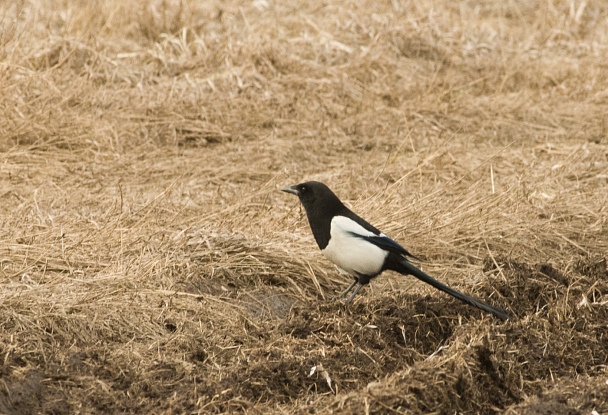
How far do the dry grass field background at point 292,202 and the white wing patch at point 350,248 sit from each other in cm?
20

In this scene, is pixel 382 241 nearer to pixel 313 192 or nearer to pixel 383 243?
pixel 383 243

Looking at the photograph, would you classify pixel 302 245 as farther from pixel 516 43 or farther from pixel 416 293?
pixel 516 43

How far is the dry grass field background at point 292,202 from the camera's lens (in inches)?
171

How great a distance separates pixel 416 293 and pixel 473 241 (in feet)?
3.70

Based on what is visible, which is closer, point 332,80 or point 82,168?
point 82,168

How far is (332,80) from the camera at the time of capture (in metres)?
9.46

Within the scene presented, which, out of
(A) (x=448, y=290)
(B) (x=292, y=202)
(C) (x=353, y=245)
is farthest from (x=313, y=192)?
(B) (x=292, y=202)

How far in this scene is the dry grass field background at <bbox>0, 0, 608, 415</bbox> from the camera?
4.34 m

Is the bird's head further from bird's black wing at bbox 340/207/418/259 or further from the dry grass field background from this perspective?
the dry grass field background

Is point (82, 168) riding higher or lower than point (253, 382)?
lower

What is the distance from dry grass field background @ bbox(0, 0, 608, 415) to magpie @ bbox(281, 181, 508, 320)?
12cm

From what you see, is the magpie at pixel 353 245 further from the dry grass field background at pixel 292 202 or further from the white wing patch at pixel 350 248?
the dry grass field background at pixel 292 202

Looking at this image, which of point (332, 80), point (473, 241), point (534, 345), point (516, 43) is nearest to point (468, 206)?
point (473, 241)

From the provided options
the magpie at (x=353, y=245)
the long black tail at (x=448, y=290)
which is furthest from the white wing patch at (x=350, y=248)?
the long black tail at (x=448, y=290)
